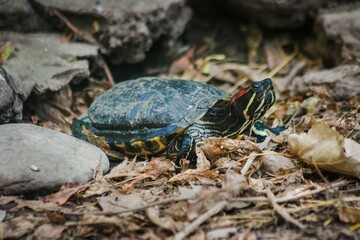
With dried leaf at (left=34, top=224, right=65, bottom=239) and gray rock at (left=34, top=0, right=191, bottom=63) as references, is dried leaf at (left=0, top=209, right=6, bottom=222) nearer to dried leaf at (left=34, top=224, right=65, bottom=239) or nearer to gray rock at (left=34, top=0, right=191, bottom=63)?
dried leaf at (left=34, top=224, right=65, bottom=239)

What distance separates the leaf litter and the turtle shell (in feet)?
0.66

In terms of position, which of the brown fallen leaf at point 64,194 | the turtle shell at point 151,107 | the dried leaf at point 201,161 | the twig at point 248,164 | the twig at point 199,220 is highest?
the turtle shell at point 151,107

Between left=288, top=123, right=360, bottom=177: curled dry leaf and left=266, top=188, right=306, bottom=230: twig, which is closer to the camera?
left=266, top=188, right=306, bottom=230: twig

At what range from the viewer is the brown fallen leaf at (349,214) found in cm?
209

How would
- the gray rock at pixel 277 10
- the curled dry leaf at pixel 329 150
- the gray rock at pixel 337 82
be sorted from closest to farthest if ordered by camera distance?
1. the curled dry leaf at pixel 329 150
2. the gray rock at pixel 337 82
3. the gray rock at pixel 277 10

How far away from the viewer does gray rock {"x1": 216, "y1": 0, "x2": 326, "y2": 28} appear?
192 inches

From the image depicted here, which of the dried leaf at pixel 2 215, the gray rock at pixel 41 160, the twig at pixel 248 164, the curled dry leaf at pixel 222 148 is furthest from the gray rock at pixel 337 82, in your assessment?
the dried leaf at pixel 2 215

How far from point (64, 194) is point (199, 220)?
A: 2.80 ft

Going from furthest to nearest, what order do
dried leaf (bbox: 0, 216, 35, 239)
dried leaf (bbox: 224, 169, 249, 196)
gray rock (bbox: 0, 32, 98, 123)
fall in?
gray rock (bbox: 0, 32, 98, 123) < dried leaf (bbox: 224, 169, 249, 196) < dried leaf (bbox: 0, 216, 35, 239)

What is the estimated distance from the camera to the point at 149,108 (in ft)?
10.2

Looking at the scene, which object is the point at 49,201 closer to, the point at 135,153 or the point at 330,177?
the point at 135,153

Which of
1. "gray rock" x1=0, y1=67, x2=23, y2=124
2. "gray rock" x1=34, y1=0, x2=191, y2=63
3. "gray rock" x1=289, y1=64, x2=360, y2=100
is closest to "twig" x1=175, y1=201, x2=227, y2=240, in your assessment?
"gray rock" x1=0, y1=67, x2=23, y2=124

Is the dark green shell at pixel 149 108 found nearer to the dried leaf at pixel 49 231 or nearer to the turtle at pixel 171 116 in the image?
the turtle at pixel 171 116

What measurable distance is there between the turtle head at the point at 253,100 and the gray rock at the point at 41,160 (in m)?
0.98
